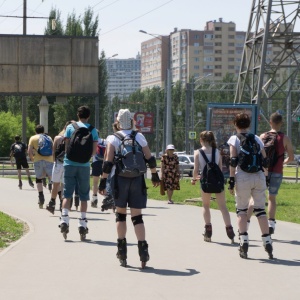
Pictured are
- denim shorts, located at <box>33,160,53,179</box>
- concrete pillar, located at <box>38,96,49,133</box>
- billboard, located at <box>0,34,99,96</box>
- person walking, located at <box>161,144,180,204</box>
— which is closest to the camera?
denim shorts, located at <box>33,160,53,179</box>

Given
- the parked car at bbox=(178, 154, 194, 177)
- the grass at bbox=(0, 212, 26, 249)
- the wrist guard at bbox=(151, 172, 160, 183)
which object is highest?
the wrist guard at bbox=(151, 172, 160, 183)

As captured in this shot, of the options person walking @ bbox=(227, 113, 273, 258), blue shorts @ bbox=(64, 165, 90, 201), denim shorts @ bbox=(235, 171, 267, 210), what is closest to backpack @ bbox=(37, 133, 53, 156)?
blue shorts @ bbox=(64, 165, 90, 201)

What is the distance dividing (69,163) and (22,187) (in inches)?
686

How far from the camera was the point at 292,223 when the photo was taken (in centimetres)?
1675

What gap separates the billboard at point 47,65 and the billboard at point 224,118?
35.3 ft

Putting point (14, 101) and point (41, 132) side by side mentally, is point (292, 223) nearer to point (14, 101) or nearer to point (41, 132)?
point (41, 132)

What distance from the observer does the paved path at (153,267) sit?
8.74 meters

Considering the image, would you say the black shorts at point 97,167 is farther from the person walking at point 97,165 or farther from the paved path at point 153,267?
the paved path at point 153,267

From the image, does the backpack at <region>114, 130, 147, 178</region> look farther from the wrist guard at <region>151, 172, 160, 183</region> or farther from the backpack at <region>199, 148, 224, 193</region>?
the backpack at <region>199, 148, 224, 193</region>

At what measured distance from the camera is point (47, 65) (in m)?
34.2

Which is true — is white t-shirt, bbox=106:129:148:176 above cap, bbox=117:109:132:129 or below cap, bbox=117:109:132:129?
below

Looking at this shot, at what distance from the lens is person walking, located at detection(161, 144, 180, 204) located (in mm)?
22875

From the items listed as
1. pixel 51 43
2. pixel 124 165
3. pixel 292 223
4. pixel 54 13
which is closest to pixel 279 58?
pixel 51 43

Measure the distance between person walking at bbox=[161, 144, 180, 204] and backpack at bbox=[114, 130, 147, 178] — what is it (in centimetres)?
1198
